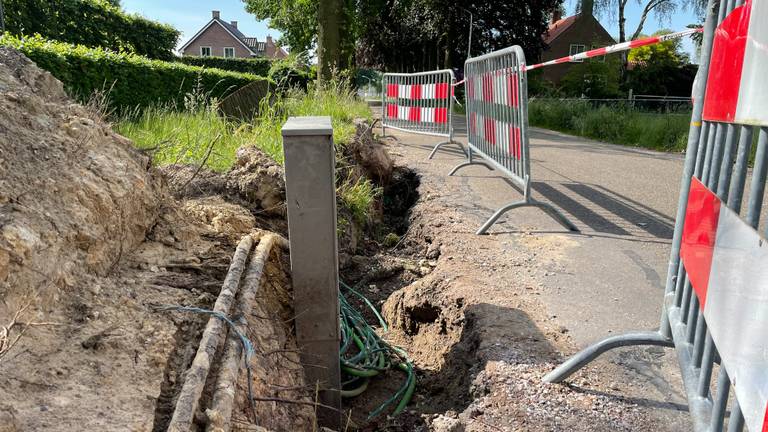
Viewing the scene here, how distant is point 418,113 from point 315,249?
7559 mm

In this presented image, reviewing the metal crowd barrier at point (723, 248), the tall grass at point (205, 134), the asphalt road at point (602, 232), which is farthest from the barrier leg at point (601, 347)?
the tall grass at point (205, 134)

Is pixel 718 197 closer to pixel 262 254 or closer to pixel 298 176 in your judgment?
pixel 298 176

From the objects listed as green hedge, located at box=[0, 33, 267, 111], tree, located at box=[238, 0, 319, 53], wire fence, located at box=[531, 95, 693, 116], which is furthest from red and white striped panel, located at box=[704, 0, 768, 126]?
tree, located at box=[238, 0, 319, 53]

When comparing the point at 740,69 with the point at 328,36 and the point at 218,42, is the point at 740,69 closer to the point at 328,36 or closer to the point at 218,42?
the point at 328,36

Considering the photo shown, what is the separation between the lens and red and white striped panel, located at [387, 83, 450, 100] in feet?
30.1

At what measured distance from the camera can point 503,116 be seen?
18.9 feet

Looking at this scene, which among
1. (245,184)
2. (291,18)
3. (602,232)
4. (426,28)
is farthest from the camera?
(426,28)

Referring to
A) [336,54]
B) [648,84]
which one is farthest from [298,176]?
[648,84]

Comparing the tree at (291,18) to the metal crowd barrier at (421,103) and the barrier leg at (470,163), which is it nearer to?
the metal crowd barrier at (421,103)

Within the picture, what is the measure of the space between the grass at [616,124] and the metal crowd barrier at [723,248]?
465 inches

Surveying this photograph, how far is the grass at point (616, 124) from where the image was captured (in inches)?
544

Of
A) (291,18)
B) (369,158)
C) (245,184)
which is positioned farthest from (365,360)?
(291,18)

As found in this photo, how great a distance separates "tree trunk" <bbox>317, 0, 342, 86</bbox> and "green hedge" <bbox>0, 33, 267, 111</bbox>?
5107mm

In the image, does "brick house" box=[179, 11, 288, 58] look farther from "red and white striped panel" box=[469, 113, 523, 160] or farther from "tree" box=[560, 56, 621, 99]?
"red and white striped panel" box=[469, 113, 523, 160]
